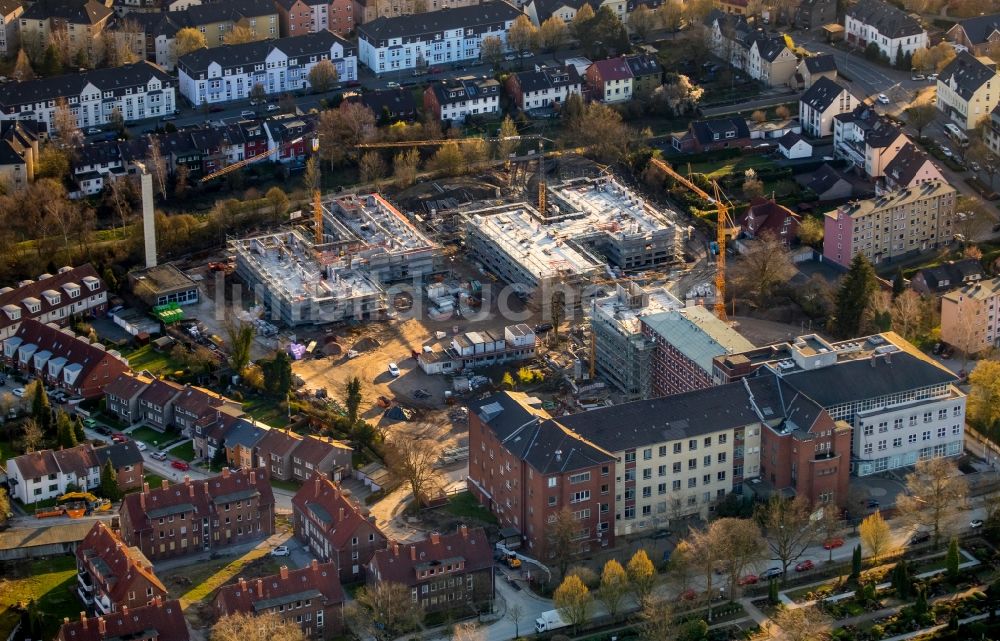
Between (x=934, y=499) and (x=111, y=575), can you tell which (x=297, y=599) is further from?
(x=934, y=499)

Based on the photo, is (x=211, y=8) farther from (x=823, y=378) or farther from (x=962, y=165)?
(x=823, y=378)

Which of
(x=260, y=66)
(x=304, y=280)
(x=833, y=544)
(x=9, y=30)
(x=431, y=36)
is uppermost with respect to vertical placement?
(x=9, y=30)

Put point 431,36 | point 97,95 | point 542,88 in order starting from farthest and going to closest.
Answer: point 431,36
point 542,88
point 97,95

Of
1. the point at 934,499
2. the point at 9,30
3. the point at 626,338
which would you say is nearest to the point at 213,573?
the point at 626,338

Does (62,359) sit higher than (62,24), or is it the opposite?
(62,24)

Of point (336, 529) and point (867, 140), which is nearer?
point (336, 529)

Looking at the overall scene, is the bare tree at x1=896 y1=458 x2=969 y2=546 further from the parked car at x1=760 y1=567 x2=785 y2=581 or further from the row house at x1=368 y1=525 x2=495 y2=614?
→ the row house at x1=368 y1=525 x2=495 y2=614
